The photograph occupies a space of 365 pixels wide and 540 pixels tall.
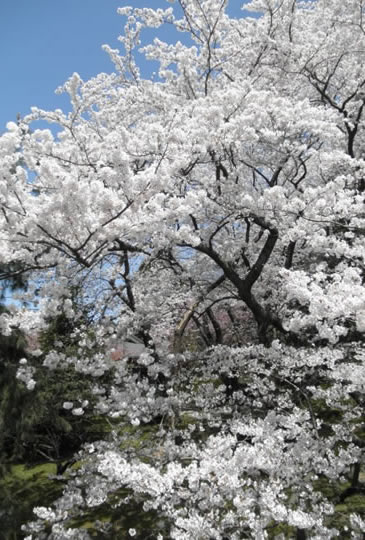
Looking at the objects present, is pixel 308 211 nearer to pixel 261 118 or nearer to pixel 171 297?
pixel 261 118

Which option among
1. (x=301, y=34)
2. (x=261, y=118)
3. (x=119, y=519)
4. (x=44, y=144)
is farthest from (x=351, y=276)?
(x=301, y=34)

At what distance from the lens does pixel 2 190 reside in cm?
325

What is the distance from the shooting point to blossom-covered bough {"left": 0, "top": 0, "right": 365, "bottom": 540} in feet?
11.3

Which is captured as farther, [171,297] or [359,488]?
[171,297]

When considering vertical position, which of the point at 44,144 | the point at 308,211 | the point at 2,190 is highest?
the point at 44,144

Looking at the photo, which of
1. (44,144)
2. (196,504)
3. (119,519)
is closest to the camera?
(196,504)

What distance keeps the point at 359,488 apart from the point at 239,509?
2.13 meters

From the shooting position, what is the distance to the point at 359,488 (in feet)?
15.3

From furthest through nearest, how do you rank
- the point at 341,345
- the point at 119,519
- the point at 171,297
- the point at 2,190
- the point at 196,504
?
1. the point at 171,297
2. the point at 119,519
3. the point at 341,345
4. the point at 196,504
5. the point at 2,190

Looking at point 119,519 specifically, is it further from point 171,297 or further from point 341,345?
point 341,345

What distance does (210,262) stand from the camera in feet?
24.3

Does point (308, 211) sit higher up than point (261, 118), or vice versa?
point (261, 118)

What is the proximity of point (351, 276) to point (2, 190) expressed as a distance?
3129mm

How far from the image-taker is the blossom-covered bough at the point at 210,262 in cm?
345
